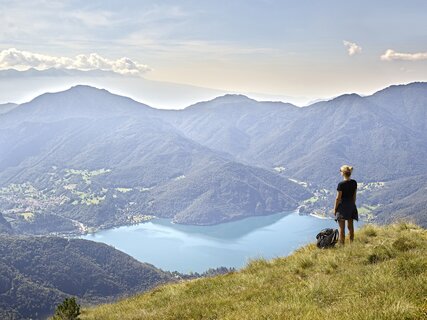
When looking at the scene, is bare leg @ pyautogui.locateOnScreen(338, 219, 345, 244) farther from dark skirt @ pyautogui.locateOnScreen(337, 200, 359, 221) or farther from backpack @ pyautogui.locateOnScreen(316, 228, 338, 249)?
backpack @ pyautogui.locateOnScreen(316, 228, 338, 249)

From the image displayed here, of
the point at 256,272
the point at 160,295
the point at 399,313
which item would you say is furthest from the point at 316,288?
the point at 160,295

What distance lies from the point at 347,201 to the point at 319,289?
20.7 ft

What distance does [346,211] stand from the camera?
1477 cm

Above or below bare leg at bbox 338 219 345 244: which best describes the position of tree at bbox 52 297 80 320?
below

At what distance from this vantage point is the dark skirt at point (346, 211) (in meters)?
14.6

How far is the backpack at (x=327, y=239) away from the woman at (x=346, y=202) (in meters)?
0.39

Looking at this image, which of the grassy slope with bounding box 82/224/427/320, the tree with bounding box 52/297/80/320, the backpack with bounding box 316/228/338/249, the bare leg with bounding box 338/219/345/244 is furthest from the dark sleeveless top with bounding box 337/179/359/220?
the tree with bounding box 52/297/80/320

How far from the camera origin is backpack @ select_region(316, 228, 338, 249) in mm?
14834

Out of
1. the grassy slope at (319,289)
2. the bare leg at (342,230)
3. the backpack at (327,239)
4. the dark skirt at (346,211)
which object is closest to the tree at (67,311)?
the grassy slope at (319,289)

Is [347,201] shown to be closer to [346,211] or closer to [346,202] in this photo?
[346,202]

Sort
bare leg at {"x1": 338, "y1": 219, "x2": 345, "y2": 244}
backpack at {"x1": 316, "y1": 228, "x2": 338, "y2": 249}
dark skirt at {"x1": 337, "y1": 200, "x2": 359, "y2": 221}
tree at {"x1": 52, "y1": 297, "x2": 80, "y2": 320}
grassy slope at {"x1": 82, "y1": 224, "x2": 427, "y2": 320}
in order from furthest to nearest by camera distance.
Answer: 1. backpack at {"x1": 316, "y1": 228, "x2": 338, "y2": 249}
2. dark skirt at {"x1": 337, "y1": 200, "x2": 359, "y2": 221}
3. bare leg at {"x1": 338, "y1": 219, "x2": 345, "y2": 244}
4. tree at {"x1": 52, "y1": 297, "x2": 80, "y2": 320}
5. grassy slope at {"x1": 82, "y1": 224, "x2": 427, "y2": 320}

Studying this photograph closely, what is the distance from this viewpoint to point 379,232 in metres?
15.6

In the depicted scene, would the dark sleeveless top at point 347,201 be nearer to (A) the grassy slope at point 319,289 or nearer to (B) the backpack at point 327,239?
(B) the backpack at point 327,239

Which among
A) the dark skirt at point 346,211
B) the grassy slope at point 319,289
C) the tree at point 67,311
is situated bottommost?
the tree at point 67,311
